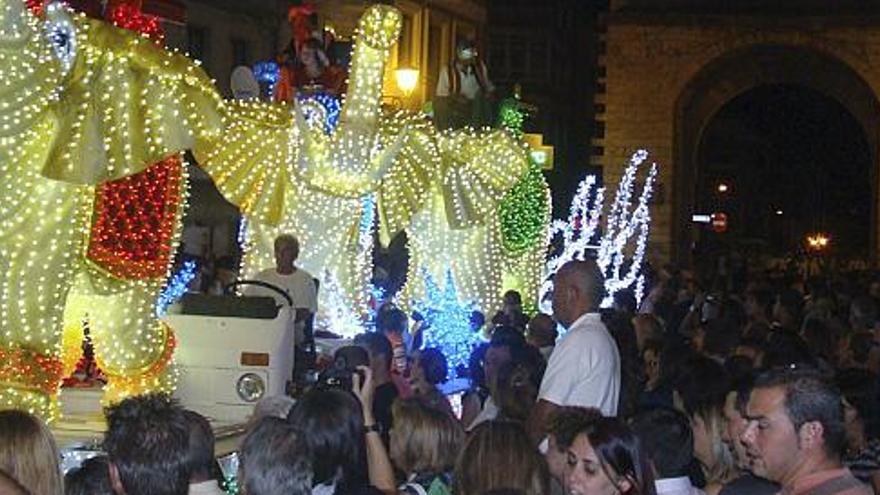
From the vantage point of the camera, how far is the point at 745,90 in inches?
1628

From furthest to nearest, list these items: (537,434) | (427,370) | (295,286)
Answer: (295,286) → (427,370) → (537,434)

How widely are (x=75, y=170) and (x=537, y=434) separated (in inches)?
127

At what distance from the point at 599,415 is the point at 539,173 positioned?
1627cm

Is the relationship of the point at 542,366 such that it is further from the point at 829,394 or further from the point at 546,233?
the point at 546,233

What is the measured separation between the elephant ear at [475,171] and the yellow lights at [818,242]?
39.0m

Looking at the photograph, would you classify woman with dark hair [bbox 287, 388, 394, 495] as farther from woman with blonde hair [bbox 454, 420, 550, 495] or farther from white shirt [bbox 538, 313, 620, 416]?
white shirt [bbox 538, 313, 620, 416]

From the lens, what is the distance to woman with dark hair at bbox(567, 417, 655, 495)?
6406mm

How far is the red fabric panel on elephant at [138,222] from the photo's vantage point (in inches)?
445

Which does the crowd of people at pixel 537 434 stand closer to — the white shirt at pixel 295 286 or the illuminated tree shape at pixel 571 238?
the white shirt at pixel 295 286

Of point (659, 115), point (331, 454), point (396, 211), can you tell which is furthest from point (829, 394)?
point (659, 115)

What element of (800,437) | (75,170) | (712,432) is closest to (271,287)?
(75,170)

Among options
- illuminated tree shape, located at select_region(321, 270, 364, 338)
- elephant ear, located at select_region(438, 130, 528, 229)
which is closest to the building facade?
elephant ear, located at select_region(438, 130, 528, 229)

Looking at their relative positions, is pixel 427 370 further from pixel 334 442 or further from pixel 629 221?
pixel 629 221

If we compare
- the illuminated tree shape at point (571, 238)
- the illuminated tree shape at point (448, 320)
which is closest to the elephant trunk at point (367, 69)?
the illuminated tree shape at point (448, 320)
